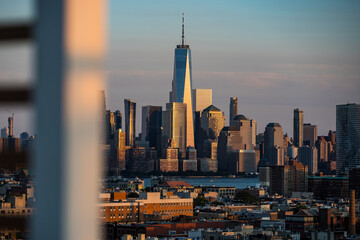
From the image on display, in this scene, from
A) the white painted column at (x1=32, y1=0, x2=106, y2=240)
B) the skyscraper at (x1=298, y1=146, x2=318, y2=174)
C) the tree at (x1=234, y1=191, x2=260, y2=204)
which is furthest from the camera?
the skyscraper at (x1=298, y1=146, x2=318, y2=174)

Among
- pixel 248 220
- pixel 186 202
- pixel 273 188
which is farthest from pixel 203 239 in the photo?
pixel 273 188

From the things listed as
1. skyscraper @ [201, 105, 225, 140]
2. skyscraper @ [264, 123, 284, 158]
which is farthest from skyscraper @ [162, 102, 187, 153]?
skyscraper @ [264, 123, 284, 158]

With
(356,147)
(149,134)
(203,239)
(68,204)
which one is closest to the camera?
(68,204)

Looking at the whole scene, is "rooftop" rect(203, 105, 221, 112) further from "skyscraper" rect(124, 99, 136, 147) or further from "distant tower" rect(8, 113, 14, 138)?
"distant tower" rect(8, 113, 14, 138)

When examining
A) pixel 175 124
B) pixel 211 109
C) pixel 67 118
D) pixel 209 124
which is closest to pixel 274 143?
pixel 209 124

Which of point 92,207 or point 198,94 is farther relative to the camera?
point 198,94

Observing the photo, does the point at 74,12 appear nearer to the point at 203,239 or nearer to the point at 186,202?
the point at 203,239
